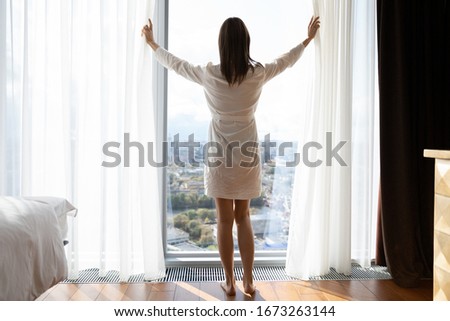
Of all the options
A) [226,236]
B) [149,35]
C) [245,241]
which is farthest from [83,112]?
[245,241]

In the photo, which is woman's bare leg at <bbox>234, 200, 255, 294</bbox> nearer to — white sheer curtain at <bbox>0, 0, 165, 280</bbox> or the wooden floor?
the wooden floor

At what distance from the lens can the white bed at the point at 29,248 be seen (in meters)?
1.07

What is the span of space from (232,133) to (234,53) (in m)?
0.42

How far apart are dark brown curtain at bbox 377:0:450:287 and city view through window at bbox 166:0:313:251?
0.53 meters

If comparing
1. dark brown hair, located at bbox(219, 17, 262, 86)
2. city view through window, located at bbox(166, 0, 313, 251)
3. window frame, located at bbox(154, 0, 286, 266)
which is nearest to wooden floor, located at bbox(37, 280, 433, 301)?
window frame, located at bbox(154, 0, 286, 266)

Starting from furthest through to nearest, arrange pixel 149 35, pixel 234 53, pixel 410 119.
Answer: pixel 410 119 < pixel 149 35 < pixel 234 53

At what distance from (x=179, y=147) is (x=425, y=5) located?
178 centimetres

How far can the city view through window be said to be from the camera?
95.8 inches

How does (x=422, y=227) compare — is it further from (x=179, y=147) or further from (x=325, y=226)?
(x=179, y=147)

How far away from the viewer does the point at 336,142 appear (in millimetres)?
2277

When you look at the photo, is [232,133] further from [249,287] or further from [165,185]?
[249,287]

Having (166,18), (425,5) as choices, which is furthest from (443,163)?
(166,18)

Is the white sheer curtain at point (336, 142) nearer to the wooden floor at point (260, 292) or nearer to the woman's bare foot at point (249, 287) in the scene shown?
the wooden floor at point (260, 292)

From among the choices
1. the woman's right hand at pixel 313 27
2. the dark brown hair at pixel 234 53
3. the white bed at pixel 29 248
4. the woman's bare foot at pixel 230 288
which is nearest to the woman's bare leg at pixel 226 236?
the woman's bare foot at pixel 230 288
